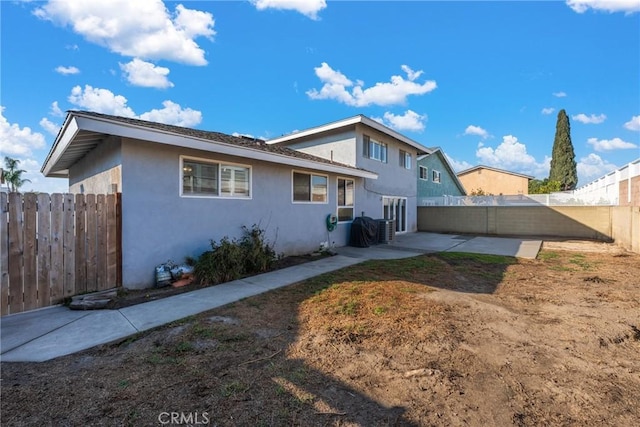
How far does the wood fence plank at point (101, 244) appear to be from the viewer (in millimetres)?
5074

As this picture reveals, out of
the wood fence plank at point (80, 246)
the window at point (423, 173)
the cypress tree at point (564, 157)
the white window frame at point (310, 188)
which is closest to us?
the wood fence plank at point (80, 246)

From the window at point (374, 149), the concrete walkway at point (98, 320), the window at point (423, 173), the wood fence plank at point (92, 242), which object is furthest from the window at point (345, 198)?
the window at point (423, 173)

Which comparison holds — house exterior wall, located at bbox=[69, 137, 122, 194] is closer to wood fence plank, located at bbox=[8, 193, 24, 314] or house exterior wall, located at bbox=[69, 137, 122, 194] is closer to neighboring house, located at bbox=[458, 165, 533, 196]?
wood fence plank, located at bbox=[8, 193, 24, 314]

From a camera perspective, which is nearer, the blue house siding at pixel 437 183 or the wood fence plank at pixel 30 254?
the wood fence plank at pixel 30 254

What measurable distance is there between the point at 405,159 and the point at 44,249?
51.3ft

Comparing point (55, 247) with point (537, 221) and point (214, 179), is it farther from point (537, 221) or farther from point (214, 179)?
point (537, 221)

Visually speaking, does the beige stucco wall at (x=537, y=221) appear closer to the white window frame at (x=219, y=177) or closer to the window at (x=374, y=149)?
the window at (x=374, y=149)

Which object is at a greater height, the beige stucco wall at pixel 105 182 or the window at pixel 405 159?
the window at pixel 405 159

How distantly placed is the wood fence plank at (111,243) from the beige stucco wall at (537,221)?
51.6 feet

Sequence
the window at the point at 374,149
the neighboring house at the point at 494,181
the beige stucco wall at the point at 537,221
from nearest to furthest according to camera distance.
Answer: the beige stucco wall at the point at 537,221 < the window at the point at 374,149 < the neighboring house at the point at 494,181

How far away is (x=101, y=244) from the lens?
201 inches

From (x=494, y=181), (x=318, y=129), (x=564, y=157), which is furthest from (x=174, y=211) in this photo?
(x=564, y=157)

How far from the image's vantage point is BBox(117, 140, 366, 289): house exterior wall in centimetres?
547

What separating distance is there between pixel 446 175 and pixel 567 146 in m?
20.1
